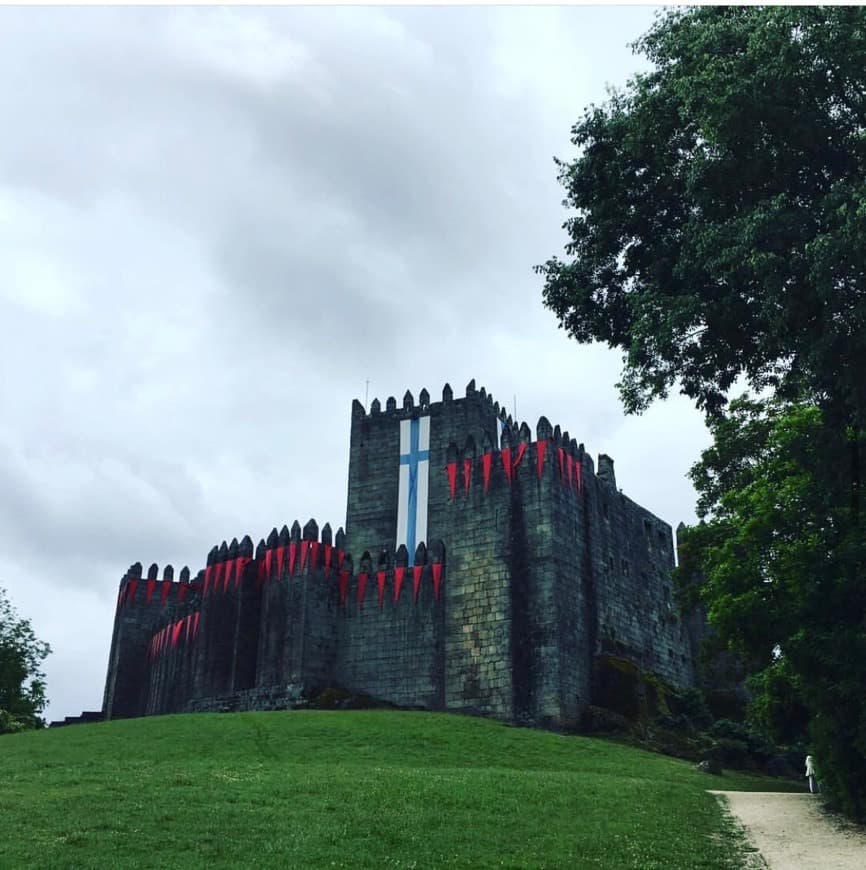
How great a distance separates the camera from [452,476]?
5022 centimetres

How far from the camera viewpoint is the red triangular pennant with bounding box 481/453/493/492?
4875cm

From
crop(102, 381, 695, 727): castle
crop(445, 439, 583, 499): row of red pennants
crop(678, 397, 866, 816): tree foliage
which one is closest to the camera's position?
crop(678, 397, 866, 816): tree foliage

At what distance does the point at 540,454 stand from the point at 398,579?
884cm

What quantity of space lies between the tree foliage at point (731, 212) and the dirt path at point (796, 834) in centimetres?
841

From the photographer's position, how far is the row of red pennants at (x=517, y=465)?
47.8m

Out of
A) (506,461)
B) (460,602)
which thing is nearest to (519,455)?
(506,461)

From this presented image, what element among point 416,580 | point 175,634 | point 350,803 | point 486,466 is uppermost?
point 486,466

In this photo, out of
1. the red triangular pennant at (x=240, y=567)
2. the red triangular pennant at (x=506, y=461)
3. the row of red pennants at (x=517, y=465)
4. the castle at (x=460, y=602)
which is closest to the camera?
the castle at (x=460, y=602)

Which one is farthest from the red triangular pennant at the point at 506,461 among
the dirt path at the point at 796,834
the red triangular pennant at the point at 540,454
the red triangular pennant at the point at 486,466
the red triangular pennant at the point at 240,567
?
the dirt path at the point at 796,834

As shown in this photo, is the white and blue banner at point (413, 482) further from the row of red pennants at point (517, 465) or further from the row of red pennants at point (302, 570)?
the row of red pennants at point (517, 465)

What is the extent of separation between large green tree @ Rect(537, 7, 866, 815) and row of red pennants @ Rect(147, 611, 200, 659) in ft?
111

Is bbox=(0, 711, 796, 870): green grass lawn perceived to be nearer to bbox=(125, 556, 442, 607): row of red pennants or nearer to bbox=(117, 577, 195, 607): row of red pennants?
bbox=(125, 556, 442, 607): row of red pennants

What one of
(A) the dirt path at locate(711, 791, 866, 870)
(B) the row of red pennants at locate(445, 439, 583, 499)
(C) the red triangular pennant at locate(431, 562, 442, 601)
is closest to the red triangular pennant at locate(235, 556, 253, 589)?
(C) the red triangular pennant at locate(431, 562, 442, 601)

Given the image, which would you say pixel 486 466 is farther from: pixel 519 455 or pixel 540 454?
pixel 540 454
